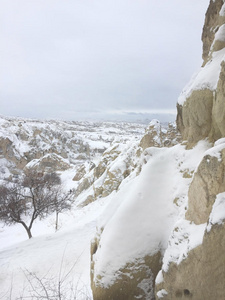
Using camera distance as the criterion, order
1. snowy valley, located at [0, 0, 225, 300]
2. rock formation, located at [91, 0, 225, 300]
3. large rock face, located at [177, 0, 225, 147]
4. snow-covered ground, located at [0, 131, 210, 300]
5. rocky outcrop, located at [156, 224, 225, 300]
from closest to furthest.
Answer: rocky outcrop, located at [156, 224, 225, 300]
rock formation, located at [91, 0, 225, 300]
snowy valley, located at [0, 0, 225, 300]
snow-covered ground, located at [0, 131, 210, 300]
large rock face, located at [177, 0, 225, 147]

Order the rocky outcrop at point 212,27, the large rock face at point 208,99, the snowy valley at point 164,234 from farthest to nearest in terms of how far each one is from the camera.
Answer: the rocky outcrop at point 212,27
the large rock face at point 208,99
the snowy valley at point 164,234

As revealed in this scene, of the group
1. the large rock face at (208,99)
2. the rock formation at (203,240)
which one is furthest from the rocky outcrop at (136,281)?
the large rock face at (208,99)

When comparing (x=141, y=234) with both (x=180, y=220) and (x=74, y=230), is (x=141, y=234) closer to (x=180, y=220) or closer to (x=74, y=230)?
(x=180, y=220)

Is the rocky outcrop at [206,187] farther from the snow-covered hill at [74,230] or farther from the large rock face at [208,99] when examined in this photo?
the snow-covered hill at [74,230]

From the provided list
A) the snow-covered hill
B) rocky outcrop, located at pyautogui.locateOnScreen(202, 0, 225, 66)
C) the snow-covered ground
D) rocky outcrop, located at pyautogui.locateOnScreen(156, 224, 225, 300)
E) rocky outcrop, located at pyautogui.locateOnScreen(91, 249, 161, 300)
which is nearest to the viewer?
rocky outcrop, located at pyautogui.locateOnScreen(156, 224, 225, 300)

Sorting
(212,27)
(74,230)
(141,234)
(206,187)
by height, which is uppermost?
(212,27)

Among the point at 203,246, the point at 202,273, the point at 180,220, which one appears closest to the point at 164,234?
the point at 180,220

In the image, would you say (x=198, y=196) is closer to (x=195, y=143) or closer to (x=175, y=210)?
(x=175, y=210)

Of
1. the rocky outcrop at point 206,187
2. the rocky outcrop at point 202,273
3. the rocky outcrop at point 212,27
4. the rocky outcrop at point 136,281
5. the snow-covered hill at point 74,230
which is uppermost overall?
the rocky outcrop at point 212,27

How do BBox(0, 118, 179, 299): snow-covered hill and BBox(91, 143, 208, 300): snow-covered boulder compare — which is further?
BBox(0, 118, 179, 299): snow-covered hill

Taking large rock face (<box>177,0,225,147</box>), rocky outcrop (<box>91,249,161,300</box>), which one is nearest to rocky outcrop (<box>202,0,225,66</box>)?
large rock face (<box>177,0,225,147</box>)

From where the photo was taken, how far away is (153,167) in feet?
20.0

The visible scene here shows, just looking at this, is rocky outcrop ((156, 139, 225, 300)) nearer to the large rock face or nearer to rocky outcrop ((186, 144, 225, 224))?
rocky outcrop ((186, 144, 225, 224))

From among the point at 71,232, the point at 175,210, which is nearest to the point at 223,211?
the point at 175,210
